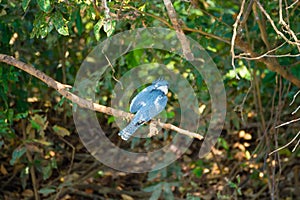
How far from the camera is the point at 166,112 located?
3.06 m

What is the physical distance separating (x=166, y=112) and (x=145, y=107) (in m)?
1.20

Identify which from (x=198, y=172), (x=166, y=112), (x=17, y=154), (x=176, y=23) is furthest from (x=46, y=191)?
(x=176, y=23)

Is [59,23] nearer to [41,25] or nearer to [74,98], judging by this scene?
[41,25]

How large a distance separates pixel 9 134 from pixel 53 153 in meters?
0.63

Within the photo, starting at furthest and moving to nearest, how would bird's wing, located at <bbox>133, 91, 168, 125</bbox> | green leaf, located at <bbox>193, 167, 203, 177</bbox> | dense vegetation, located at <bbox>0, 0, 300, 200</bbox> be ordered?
green leaf, located at <bbox>193, 167, 203, 177</bbox> → dense vegetation, located at <bbox>0, 0, 300, 200</bbox> → bird's wing, located at <bbox>133, 91, 168, 125</bbox>

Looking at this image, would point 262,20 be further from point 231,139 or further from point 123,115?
point 231,139

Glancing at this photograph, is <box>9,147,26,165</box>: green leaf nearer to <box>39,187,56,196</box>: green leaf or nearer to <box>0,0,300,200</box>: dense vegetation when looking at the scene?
<box>0,0,300,200</box>: dense vegetation

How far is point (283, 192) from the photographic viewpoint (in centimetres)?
357

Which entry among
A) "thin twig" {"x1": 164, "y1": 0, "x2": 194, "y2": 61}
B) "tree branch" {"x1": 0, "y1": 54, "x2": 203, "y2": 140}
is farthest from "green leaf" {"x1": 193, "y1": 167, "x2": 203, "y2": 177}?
"tree branch" {"x1": 0, "y1": 54, "x2": 203, "y2": 140}

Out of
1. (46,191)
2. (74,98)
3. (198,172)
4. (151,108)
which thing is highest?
(198,172)

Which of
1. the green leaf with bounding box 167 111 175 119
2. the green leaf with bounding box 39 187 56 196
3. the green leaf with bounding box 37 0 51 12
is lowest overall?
the green leaf with bounding box 39 187 56 196

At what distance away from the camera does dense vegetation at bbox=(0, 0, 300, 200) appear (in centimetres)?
266

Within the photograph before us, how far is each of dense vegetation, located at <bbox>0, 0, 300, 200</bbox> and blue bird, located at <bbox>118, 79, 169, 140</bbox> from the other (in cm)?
51

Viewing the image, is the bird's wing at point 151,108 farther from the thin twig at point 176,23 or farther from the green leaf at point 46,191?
the green leaf at point 46,191
